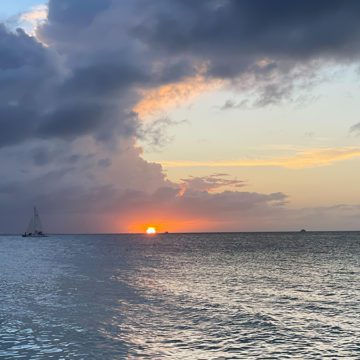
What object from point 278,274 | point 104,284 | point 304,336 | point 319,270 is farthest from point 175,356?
point 319,270

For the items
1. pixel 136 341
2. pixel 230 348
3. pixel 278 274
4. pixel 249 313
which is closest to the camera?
pixel 230 348

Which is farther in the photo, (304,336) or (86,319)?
(86,319)

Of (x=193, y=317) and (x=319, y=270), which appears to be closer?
(x=193, y=317)

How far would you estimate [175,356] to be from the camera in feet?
86.0

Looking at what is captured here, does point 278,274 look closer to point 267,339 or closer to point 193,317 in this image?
point 193,317

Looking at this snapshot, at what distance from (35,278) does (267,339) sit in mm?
51697

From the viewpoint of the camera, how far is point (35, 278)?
72.5m

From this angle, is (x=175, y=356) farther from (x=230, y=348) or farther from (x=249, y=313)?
(x=249, y=313)

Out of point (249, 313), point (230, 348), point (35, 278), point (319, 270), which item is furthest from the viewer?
point (319, 270)

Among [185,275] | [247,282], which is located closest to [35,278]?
[185,275]

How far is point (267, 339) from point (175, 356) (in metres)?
7.95

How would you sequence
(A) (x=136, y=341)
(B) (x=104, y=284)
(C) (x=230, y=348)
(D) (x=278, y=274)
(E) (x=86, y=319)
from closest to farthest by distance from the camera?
(C) (x=230, y=348) → (A) (x=136, y=341) → (E) (x=86, y=319) → (B) (x=104, y=284) → (D) (x=278, y=274)

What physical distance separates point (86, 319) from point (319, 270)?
61.5 metres

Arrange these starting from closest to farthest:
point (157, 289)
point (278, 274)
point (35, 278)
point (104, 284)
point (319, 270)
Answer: point (157, 289), point (104, 284), point (35, 278), point (278, 274), point (319, 270)
